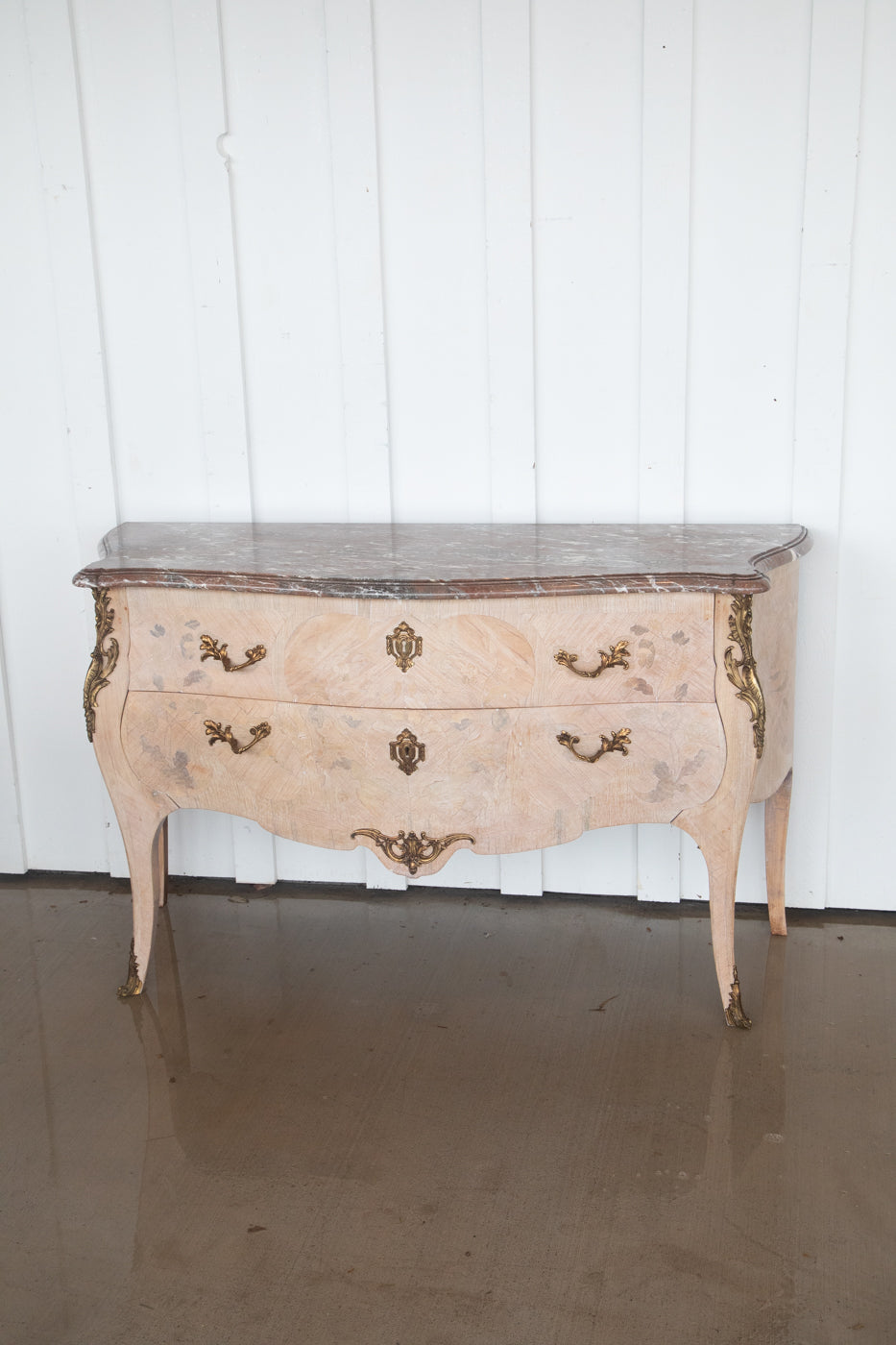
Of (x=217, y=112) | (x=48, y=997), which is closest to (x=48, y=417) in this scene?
(x=217, y=112)

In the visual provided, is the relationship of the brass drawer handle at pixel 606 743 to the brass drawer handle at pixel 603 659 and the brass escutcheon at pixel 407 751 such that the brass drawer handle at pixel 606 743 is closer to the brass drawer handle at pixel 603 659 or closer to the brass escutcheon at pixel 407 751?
the brass drawer handle at pixel 603 659

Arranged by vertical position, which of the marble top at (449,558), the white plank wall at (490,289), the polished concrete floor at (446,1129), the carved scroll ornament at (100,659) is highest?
the white plank wall at (490,289)

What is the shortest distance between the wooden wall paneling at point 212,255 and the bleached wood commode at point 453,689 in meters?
0.46

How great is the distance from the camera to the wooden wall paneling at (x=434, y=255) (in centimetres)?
265

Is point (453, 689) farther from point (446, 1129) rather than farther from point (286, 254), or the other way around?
point (286, 254)

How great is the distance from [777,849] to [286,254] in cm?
179

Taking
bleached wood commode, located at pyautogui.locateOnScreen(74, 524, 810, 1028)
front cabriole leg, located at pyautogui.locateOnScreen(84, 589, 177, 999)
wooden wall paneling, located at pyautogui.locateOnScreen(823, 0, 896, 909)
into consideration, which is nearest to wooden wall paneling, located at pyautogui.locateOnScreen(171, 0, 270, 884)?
bleached wood commode, located at pyautogui.locateOnScreen(74, 524, 810, 1028)

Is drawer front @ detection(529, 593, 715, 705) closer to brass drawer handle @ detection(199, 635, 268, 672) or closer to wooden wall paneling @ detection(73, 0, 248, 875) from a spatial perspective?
brass drawer handle @ detection(199, 635, 268, 672)

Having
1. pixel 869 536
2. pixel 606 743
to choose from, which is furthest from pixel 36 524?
pixel 869 536

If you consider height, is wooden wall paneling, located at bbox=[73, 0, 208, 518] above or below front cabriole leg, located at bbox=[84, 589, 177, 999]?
above

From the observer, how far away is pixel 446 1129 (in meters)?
2.19

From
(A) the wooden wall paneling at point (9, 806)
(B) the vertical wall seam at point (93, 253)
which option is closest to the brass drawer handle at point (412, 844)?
(B) the vertical wall seam at point (93, 253)

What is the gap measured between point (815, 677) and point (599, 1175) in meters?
1.29

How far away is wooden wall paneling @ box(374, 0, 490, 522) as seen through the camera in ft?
8.71
